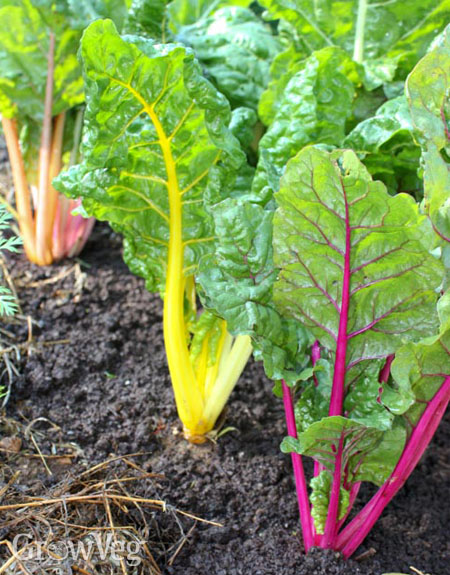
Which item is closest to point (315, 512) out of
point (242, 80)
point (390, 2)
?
point (242, 80)

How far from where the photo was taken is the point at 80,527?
4.75 ft

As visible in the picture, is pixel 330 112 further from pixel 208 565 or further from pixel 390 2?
pixel 208 565

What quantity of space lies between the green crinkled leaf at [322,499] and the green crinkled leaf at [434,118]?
0.59 m

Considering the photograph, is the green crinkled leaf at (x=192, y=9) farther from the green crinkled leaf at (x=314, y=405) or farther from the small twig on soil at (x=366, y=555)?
the small twig on soil at (x=366, y=555)

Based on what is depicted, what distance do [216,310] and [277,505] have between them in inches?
23.9

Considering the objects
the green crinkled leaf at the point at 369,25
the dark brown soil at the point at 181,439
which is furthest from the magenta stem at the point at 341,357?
the green crinkled leaf at the point at 369,25

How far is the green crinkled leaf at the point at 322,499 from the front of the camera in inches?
59.0

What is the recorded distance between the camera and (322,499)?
1.50 meters

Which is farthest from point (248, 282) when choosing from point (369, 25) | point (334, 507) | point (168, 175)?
point (369, 25)

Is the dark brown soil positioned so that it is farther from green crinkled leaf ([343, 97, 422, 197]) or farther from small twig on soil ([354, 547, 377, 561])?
green crinkled leaf ([343, 97, 422, 197])

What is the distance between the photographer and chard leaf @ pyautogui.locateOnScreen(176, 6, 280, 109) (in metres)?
2.04

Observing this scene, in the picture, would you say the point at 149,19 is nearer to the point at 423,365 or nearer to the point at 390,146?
the point at 390,146

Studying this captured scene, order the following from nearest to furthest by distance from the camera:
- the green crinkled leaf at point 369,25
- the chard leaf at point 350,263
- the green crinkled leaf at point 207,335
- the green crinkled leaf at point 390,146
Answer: the chard leaf at point 350,263, the green crinkled leaf at point 390,146, the green crinkled leaf at point 207,335, the green crinkled leaf at point 369,25

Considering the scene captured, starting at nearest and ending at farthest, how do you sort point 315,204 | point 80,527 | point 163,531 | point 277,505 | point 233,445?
point 315,204
point 80,527
point 163,531
point 277,505
point 233,445
